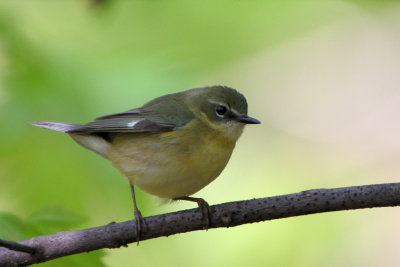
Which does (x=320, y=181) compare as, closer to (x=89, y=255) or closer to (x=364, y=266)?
(x=364, y=266)

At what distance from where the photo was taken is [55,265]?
338 cm

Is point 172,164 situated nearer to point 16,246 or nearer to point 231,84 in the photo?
point 16,246

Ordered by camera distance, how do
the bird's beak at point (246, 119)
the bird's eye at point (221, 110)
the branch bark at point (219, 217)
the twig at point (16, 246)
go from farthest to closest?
the bird's eye at point (221, 110)
the bird's beak at point (246, 119)
the branch bark at point (219, 217)
the twig at point (16, 246)

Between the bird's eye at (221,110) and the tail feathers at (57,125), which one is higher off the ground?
the bird's eye at (221,110)

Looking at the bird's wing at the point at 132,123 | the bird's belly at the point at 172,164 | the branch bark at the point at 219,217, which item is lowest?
the branch bark at the point at 219,217

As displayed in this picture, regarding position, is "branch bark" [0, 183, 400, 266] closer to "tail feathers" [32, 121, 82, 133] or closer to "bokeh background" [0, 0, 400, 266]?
"bokeh background" [0, 0, 400, 266]

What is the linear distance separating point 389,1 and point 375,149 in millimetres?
3253

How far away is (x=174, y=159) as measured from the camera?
4668 millimetres

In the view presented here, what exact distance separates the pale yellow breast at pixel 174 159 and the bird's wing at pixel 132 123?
9 cm

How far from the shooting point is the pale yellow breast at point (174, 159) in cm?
462

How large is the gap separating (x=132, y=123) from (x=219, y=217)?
194cm

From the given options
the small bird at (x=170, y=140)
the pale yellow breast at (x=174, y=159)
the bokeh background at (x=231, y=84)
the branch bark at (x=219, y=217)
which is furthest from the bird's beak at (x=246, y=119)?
the branch bark at (x=219, y=217)

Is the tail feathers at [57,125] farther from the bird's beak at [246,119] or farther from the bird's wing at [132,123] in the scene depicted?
the bird's beak at [246,119]

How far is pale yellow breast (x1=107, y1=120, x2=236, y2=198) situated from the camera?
4.62 meters
